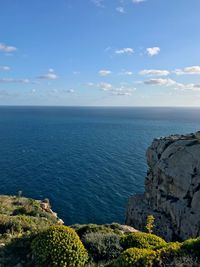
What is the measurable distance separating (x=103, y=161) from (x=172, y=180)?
45.8 meters

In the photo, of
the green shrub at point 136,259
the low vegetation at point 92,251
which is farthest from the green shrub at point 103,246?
the green shrub at point 136,259

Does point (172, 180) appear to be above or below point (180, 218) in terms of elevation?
above

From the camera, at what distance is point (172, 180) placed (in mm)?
49531

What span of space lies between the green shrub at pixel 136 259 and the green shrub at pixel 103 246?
196 centimetres

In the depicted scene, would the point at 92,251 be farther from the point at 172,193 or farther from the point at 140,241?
the point at 172,193

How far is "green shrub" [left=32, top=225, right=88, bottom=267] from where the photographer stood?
41.7 feet

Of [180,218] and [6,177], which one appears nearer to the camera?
[180,218]

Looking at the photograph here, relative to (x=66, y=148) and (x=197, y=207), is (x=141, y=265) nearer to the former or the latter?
(x=197, y=207)

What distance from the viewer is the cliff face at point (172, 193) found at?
44219 millimetres

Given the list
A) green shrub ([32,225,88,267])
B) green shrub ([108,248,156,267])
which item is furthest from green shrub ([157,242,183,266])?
green shrub ([32,225,88,267])

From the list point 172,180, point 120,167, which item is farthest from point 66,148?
point 172,180

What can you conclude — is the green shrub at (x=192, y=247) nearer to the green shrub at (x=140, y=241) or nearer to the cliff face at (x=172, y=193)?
the green shrub at (x=140, y=241)

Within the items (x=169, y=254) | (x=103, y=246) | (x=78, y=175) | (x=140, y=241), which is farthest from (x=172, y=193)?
(x=169, y=254)

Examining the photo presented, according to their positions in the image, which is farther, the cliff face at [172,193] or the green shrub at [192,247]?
the cliff face at [172,193]
